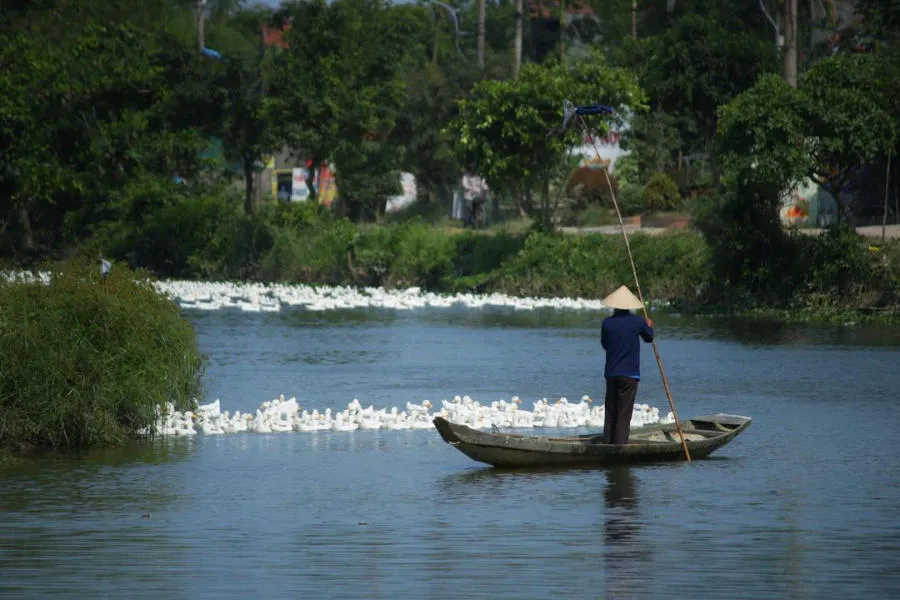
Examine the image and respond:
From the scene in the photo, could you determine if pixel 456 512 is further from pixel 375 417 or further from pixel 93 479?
pixel 375 417

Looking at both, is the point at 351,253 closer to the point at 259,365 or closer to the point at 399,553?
the point at 259,365

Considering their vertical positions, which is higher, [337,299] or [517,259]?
[517,259]

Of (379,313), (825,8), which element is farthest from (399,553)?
(825,8)

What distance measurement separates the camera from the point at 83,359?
61.7ft

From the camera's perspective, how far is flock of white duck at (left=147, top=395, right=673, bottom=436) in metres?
21.0

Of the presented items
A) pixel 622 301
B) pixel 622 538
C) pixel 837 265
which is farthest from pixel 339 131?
pixel 622 538

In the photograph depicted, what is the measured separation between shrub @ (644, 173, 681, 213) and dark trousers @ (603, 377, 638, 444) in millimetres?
37203

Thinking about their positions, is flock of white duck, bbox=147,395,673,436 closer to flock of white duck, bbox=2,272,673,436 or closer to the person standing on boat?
flock of white duck, bbox=2,272,673,436

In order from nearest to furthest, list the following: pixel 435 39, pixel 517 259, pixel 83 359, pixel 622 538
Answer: pixel 622 538, pixel 83 359, pixel 517 259, pixel 435 39

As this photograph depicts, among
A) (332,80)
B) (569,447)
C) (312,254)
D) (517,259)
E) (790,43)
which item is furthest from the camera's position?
(332,80)

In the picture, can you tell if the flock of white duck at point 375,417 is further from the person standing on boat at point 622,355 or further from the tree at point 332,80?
the tree at point 332,80

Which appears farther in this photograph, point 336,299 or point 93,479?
point 336,299

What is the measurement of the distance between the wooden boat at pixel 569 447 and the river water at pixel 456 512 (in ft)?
0.59

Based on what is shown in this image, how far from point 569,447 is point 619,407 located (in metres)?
0.71
